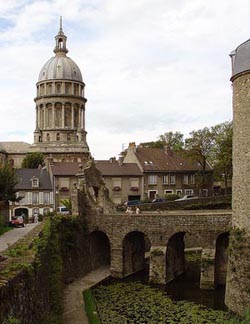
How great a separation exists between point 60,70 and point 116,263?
2251 inches

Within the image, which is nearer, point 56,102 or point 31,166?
point 31,166

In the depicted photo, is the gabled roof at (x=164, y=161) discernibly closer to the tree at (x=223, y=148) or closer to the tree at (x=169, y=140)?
the tree at (x=223, y=148)

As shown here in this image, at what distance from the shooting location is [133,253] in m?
26.9

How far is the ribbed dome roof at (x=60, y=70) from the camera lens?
7700 cm

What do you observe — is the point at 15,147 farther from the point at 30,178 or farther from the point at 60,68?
the point at 30,178

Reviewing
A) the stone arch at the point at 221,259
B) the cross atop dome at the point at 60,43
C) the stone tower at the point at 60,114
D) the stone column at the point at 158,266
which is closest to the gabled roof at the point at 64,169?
the stone column at the point at 158,266

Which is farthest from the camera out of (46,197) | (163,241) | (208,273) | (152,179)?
(152,179)

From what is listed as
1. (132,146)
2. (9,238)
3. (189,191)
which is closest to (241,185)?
(9,238)

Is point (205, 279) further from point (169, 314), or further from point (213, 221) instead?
point (169, 314)

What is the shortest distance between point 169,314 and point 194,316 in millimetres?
1009

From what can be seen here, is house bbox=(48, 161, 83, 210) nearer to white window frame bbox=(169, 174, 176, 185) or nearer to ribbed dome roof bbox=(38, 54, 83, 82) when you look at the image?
white window frame bbox=(169, 174, 176, 185)

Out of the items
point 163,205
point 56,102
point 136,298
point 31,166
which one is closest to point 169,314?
point 136,298

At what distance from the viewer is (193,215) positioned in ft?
77.6

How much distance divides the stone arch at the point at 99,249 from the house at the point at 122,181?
68.0 feet
